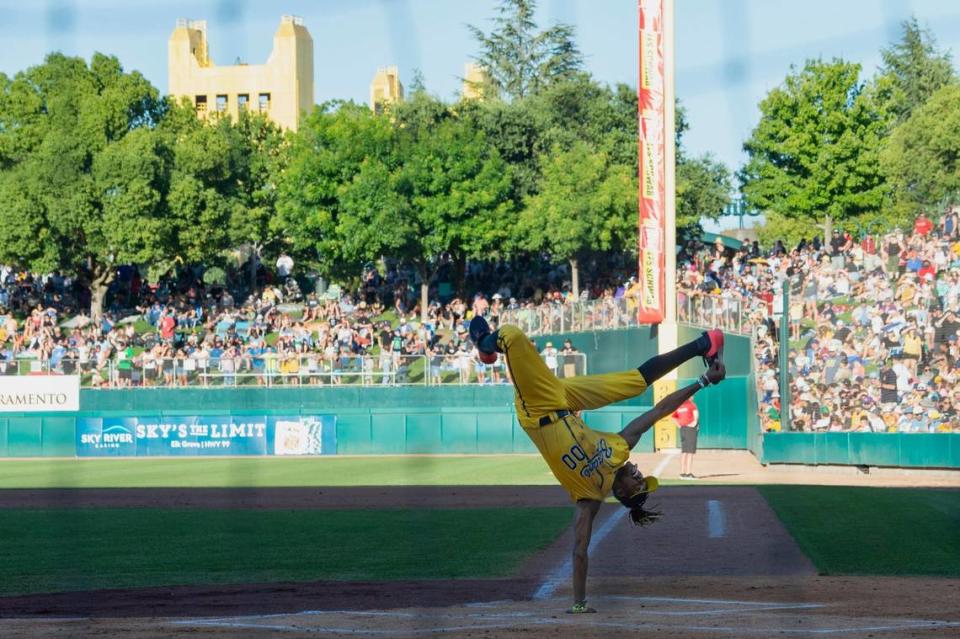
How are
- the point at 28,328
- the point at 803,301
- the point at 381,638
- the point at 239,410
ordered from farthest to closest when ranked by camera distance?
the point at 28,328, the point at 239,410, the point at 803,301, the point at 381,638

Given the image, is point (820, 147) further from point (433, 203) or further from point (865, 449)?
point (865, 449)

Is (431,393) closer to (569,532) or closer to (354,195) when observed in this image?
(354,195)

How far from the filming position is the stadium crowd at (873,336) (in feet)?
79.3

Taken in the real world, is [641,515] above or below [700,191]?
below

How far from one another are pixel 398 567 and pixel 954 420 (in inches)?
554

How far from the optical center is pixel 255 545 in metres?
15.6

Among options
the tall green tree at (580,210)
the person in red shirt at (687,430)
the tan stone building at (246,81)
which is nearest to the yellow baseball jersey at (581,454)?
the person in red shirt at (687,430)

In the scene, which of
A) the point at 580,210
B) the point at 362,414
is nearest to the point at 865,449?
the point at 362,414

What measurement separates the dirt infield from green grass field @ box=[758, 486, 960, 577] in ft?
1.67

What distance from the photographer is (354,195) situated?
46812 millimetres

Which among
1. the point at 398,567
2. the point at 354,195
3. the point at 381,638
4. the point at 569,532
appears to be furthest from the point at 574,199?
the point at 381,638

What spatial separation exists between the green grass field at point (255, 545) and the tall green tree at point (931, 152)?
660 inches

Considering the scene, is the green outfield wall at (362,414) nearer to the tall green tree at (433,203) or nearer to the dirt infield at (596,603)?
the tall green tree at (433,203)

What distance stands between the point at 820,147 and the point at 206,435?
20.4 meters
